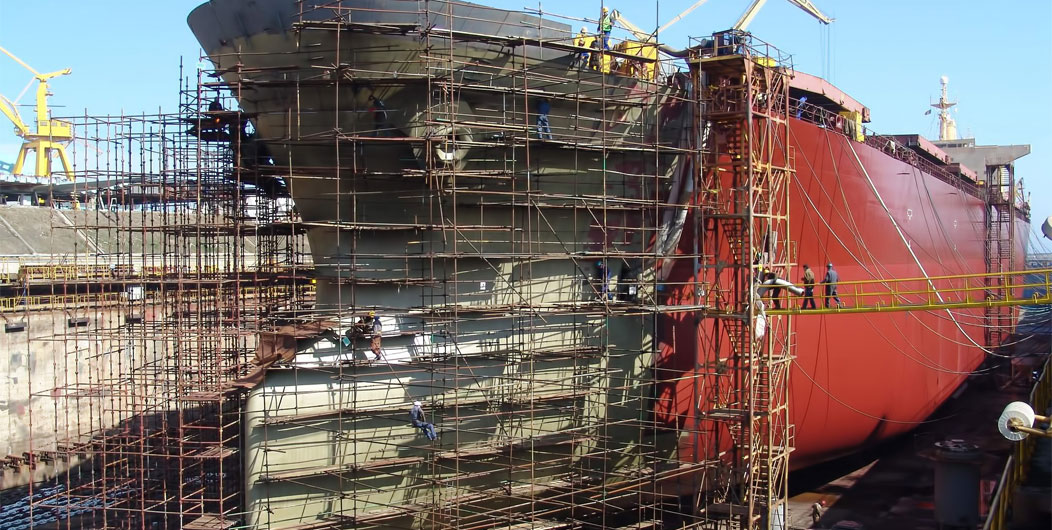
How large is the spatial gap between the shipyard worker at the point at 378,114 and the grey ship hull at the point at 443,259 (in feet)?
0.13

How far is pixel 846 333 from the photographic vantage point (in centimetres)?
1766

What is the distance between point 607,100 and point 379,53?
422 centimetres

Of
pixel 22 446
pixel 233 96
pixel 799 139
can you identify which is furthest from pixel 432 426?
pixel 22 446

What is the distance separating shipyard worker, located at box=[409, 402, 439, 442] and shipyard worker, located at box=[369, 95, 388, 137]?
488 cm

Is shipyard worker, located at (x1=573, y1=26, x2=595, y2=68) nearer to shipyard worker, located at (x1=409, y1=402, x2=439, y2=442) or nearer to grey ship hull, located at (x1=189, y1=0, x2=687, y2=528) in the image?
grey ship hull, located at (x1=189, y1=0, x2=687, y2=528)

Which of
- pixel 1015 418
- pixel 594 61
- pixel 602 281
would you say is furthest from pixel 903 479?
pixel 594 61

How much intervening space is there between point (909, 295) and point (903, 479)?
529 cm

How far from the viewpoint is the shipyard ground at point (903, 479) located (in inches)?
585

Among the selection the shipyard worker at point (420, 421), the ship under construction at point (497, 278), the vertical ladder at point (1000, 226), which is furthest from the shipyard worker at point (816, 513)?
the vertical ladder at point (1000, 226)

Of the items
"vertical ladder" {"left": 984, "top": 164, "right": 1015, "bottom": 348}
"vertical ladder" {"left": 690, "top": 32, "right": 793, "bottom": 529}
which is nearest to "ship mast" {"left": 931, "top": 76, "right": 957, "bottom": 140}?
"vertical ladder" {"left": 984, "top": 164, "right": 1015, "bottom": 348}

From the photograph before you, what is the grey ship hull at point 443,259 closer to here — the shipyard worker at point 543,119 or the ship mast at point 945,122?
the shipyard worker at point 543,119

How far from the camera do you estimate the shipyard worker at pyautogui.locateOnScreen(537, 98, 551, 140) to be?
45.2ft

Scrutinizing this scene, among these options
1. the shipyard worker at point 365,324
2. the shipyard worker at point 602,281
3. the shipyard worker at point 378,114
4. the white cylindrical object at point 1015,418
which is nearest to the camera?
the white cylindrical object at point 1015,418

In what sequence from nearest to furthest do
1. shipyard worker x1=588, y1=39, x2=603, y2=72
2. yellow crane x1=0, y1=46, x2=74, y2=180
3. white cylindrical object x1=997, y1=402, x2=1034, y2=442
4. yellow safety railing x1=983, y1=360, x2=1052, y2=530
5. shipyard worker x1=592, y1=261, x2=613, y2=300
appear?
1. white cylindrical object x1=997, y1=402, x2=1034, y2=442
2. yellow safety railing x1=983, y1=360, x2=1052, y2=530
3. shipyard worker x1=592, y1=261, x2=613, y2=300
4. shipyard worker x1=588, y1=39, x2=603, y2=72
5. yellow crane x1=0, y1=46, x2=74, y2=180
